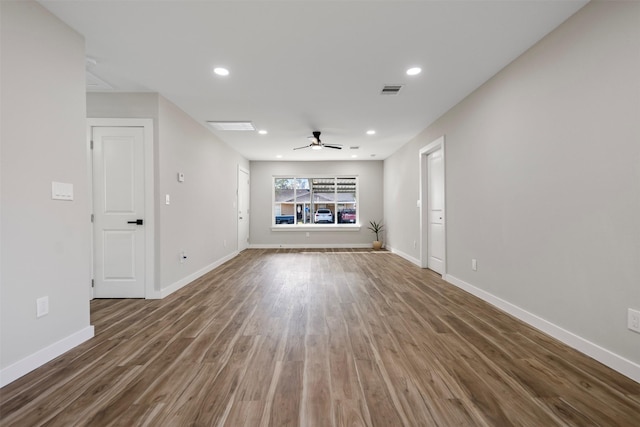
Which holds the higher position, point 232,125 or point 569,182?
point 232,125

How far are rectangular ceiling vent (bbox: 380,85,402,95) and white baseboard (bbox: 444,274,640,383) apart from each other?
2.60m

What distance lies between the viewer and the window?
8.43 meters

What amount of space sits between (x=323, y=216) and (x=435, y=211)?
4.08m

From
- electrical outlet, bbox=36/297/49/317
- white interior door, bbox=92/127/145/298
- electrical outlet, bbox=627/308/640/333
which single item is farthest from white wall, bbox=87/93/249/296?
electrical outlet, bbox=627/308/640/333

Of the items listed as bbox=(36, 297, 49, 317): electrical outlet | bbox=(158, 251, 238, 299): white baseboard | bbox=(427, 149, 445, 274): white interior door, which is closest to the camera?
bbox=(36, 297, 49, 317): electrical outlet

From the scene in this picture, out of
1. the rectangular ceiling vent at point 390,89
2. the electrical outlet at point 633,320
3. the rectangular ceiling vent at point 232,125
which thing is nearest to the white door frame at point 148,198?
the rectangular ceiling vent at point 232,125

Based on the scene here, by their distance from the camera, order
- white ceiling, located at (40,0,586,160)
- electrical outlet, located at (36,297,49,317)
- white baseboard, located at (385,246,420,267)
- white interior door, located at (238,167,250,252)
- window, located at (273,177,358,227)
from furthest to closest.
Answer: window, located at (273,177,358,227)
white interior door, located at (238,167,250,252)
white baseboard, located at (385,246,420,267)
white ceiling, located at (40,0,586,160)
electrical outlet, located at (36,297,49,317)

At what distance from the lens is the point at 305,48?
2.57 m

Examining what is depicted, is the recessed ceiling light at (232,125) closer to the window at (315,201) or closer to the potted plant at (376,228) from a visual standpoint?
the window at (315,201)

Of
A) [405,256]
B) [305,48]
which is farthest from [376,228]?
[305,48]

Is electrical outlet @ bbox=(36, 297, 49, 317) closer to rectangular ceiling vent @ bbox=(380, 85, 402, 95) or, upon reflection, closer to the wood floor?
the wood floor

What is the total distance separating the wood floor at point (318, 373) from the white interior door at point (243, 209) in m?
4.14

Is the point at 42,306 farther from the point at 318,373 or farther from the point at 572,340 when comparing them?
the point at 572,340

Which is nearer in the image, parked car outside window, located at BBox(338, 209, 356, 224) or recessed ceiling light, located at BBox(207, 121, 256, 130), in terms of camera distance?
recessed ceiling light, located at BBox(207, 121, 256, 130)
